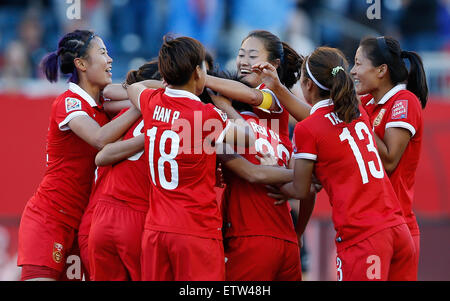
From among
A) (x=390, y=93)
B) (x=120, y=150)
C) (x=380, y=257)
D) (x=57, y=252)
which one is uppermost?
(x=390, y=93)

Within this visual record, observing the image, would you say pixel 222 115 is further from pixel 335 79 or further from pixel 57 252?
pixel 57 252

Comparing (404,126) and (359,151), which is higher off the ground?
(404,126)

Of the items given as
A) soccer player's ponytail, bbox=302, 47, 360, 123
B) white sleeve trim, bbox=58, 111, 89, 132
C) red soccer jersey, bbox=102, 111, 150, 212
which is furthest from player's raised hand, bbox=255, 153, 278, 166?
white sleeve trim, bbox=58, 111, 89, 132

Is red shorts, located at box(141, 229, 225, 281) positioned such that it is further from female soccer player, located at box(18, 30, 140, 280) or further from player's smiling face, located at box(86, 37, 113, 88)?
player's smiling face, located at box(86, 37, 113, 88)

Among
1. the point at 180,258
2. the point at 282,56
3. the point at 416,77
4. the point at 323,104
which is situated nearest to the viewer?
the point at 180,258

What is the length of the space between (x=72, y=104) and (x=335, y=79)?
6.30 feet

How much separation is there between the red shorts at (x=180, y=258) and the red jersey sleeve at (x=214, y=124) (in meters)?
0.65

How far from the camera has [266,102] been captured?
4664mm

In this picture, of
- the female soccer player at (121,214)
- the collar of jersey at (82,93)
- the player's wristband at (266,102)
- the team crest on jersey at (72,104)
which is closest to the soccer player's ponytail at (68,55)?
the collar of jersey at (82,93)

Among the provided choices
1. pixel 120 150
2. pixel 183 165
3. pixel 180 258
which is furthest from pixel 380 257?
pixel 120 150

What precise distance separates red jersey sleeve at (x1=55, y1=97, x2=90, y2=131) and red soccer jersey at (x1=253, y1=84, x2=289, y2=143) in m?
1.26

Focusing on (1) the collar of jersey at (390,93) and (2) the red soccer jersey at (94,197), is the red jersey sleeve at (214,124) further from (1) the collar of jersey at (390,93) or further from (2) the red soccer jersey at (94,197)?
(1) the collar of jersey at (390,93)

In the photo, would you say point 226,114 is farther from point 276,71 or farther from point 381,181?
point 381,181
